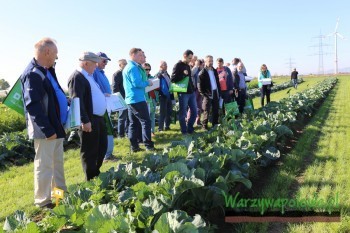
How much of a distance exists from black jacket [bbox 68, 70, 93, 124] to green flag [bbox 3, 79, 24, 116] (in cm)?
59

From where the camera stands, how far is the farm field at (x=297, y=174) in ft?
10.9

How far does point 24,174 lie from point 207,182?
4.10m

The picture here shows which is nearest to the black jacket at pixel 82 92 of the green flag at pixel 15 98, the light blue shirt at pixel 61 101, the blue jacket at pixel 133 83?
the light blue shirt at pixel 61 101

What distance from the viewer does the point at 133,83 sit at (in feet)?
19.3

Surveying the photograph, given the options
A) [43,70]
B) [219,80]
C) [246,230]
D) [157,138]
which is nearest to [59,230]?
[246,230]

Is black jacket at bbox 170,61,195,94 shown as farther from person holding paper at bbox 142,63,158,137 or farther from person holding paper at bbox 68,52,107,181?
person holding paper at bbox 68,52,107,181

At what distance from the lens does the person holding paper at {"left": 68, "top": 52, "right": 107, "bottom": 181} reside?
401 cm

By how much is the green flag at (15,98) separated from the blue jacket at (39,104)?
157 mm

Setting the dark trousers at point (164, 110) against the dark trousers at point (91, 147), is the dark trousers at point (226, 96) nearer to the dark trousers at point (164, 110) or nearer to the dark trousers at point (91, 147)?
the dark trousers at point (164, 110)

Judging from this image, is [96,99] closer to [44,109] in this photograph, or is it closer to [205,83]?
[44,109]

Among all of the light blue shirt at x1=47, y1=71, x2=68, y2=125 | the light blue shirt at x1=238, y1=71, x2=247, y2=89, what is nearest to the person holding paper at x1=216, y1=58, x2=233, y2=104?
the light blue shirt at x1=238, y1=71, x2=247, y2=89

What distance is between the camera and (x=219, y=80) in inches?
342

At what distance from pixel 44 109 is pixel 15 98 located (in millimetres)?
446

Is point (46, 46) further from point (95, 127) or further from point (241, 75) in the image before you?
point (241, 75)
